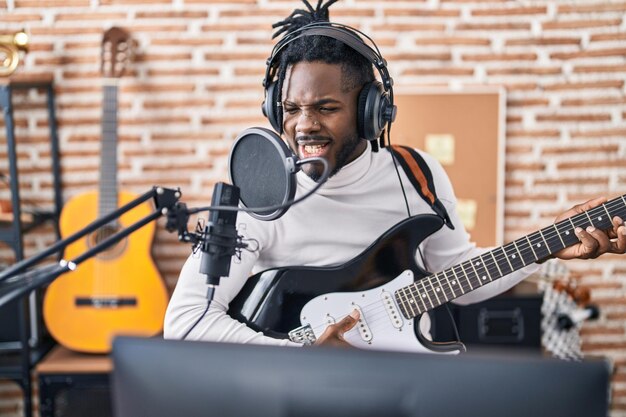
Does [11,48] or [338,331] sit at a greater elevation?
[11,48]

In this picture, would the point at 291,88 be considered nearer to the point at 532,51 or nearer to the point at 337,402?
the point at 337,402

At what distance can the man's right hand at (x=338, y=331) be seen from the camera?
1310mm

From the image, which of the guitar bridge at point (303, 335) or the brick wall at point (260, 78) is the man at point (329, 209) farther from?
the brick wall at point (260, 78)

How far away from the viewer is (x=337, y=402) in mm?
635

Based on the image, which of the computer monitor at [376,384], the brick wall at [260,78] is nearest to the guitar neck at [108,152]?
the brick wall at [260,78]

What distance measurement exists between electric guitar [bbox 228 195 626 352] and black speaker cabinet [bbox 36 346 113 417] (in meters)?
1.44

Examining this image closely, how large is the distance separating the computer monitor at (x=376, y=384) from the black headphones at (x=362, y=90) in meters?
0.78

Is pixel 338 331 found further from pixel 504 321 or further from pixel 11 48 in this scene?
pixel 11 48

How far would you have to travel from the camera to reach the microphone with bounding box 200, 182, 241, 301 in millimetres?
947

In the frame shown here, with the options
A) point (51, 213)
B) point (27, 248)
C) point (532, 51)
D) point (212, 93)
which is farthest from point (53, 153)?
point (532, 51)

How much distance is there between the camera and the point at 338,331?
4.45 feet

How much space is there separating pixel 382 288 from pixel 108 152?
1742 mm

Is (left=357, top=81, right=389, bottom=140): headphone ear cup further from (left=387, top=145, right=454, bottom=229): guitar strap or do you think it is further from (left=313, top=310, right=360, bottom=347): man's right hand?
(left=313, top=310, right=360, bottom=347): man's right hand

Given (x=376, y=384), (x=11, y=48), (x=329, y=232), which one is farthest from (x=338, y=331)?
(x=11, y=48)
